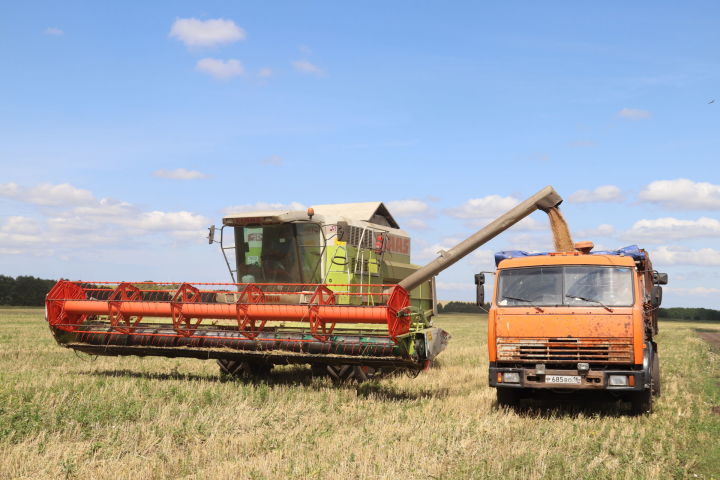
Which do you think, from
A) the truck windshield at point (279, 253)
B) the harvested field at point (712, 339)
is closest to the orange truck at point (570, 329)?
the truck windshield at point (279, 253)

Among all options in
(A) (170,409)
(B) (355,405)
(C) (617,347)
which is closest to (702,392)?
(C) (617,347)

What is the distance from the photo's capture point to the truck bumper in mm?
8570

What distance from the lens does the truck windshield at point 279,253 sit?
40.8 feet

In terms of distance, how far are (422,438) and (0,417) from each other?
13.7 ft

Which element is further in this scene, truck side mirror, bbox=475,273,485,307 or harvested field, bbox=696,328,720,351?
harvested field, bbox=696,328,720,351

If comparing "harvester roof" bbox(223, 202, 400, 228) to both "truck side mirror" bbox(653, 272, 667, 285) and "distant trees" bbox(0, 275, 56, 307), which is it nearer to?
"truck side mirror" bbox(653, 272, 667, 285)

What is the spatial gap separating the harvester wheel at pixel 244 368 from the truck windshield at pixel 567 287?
4.37m

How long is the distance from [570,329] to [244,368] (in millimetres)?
5382

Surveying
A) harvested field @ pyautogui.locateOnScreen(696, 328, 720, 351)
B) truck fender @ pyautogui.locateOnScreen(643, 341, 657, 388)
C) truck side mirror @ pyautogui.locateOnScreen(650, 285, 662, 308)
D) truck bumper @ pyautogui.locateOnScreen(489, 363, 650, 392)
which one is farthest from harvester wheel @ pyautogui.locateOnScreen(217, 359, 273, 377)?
harvested field @ pyautogui.locateOnScreen(696, 328, 720, 351)

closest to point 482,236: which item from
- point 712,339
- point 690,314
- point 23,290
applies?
point 712,339

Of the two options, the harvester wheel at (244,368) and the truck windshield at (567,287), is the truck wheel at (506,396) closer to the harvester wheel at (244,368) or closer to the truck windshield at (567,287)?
the truck windshield at (567,287)

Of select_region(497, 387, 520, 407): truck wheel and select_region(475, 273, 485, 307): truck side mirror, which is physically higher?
select_region(475, 273, 485, 307): truck side mirror

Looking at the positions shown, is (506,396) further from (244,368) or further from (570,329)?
(244,368)

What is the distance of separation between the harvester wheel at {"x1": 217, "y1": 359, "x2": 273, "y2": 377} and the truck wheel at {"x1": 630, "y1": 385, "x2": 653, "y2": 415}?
552cm
